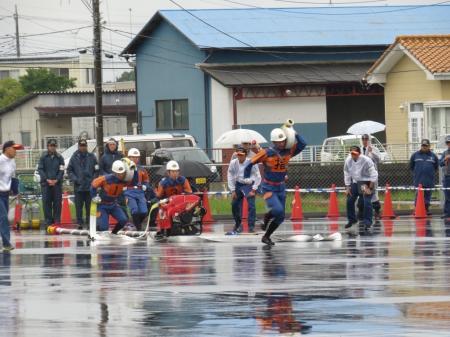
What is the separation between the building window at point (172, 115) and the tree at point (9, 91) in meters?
33.3

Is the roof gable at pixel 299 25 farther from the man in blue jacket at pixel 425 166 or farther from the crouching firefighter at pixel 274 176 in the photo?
the crouching firefighter at pixel 274 176

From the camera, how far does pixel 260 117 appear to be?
56.6m

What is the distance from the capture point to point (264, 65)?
187ft

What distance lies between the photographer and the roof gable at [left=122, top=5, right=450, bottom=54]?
57.4 meters

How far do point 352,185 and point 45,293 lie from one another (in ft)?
40.3

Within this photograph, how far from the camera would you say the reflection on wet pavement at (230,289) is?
37.4 ft

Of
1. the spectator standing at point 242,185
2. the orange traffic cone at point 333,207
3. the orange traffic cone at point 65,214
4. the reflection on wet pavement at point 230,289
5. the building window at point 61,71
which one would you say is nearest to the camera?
the reflection on wet pavement at point 230,289

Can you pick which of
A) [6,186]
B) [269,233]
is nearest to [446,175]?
[269,233]

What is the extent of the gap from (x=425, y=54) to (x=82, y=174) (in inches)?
842

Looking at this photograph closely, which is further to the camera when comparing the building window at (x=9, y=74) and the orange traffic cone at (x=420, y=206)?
the building window at (x=9, y=74)

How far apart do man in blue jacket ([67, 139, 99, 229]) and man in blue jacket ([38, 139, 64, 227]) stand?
0.83 feet

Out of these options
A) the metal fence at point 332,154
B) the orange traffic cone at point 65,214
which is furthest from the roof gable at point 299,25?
the orange traffic cone at point 65,214

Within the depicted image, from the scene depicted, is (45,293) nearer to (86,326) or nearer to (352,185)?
(86,326)

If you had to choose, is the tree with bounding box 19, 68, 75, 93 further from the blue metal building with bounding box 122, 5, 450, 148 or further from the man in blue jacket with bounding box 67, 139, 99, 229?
the man in blue jacket with bounding box 67, 139, 99, 229
